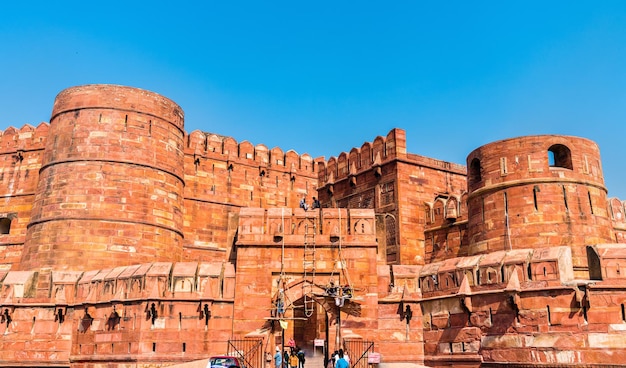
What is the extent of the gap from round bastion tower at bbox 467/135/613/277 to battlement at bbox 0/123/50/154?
66.7 ft

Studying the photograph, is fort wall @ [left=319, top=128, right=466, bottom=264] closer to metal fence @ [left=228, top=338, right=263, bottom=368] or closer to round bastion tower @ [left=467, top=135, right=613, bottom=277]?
round bastion tower @ [left=467, top=135, right=613, bottom=277]

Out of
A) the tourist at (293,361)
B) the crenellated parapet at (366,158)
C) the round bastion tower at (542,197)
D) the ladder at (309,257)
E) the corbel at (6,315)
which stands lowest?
the tourist at (293,361)

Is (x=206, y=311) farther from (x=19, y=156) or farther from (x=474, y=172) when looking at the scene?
(x=19, y=156)

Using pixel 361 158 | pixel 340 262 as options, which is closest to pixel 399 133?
pixel 361 158

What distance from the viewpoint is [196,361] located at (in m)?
15.6

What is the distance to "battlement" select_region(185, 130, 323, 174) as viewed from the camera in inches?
1096

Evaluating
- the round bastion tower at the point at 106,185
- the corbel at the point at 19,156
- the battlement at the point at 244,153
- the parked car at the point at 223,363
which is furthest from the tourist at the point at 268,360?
the corbel at the point at 19,156

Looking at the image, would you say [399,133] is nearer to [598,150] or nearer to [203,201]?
[598,150]

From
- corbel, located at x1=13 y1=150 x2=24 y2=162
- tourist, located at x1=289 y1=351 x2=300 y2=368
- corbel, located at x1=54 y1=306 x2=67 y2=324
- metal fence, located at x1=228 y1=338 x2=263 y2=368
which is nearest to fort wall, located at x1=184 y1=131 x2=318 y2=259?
corbel, located at x1=13 y1=150 x2=24 y2=162

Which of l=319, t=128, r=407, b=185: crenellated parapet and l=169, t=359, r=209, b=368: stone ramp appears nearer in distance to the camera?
l=169, t=359, r=209, b=368: stone ramp

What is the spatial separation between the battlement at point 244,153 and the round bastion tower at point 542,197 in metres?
13.9

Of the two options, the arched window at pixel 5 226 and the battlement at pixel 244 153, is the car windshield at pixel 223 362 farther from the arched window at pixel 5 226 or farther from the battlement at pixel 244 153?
the arched window at pixel 5 226

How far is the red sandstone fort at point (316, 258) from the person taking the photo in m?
14.1

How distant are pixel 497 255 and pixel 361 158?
11.3 meters
